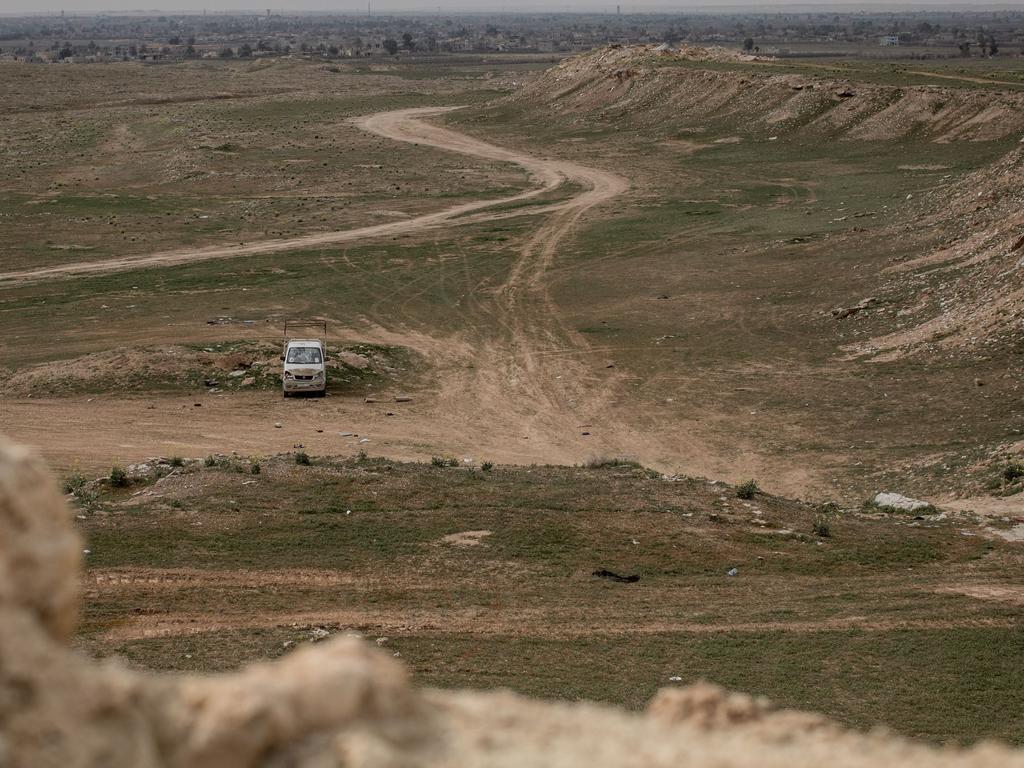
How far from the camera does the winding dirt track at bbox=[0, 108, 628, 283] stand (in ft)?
170

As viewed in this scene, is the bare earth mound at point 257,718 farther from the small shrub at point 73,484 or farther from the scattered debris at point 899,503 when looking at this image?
the scattered debris at point 899,503

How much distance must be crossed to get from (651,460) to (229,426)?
9745mm

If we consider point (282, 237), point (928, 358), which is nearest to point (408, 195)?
point (282, 237)

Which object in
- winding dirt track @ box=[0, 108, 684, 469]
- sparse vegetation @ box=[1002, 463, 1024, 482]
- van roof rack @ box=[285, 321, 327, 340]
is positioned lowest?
winding dirt track @ box=[0, 108, 684, 469]

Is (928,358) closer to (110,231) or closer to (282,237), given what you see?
(282,237)

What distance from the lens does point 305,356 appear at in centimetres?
3409

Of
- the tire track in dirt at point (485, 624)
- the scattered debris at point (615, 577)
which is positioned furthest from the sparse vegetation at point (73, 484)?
the scattered debris at point (615, 577)

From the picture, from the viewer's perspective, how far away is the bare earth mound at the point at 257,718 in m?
5.72

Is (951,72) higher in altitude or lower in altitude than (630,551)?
higher

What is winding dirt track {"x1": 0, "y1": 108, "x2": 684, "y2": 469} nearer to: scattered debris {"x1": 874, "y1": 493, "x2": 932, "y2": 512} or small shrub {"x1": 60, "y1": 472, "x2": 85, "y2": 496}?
small shrub {"x1": 60, "y1": 472, "x2": 85, "y2": 496}

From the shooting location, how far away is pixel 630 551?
Answer: 814 inches

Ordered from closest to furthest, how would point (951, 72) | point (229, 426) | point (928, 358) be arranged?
point (229, 426), point (928, 358), point (951, 72)

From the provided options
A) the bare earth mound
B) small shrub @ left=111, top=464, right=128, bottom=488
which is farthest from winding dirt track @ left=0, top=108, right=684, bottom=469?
the bare earth mound

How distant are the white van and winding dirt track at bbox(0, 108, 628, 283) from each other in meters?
19.3
